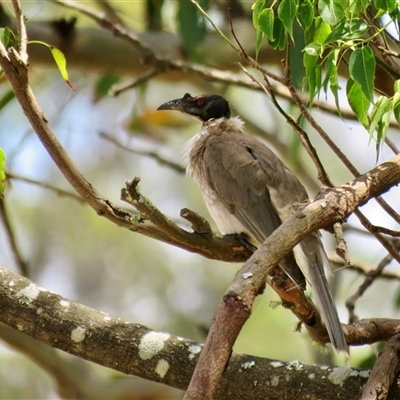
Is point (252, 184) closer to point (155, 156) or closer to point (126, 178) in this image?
point (155, 156)

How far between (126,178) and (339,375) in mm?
4818

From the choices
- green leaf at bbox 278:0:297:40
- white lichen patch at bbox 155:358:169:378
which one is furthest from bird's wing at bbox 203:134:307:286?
green leaf at bbox 278:0:297:40

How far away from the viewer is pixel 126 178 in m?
7.92

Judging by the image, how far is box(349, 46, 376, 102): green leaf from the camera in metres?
2.71

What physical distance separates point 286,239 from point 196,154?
10.0 ft

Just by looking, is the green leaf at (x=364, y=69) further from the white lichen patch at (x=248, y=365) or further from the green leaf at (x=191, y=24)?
the green leaf at (x=191, y=24)

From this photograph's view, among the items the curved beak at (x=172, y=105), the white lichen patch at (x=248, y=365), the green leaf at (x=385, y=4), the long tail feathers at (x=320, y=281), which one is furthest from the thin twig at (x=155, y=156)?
the green leaf at (x=385, y=4)

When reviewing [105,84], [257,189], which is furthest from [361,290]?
[105,84]

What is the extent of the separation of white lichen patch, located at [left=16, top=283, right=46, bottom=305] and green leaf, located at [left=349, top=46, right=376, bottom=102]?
69.8 inches

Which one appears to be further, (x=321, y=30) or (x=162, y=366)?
(x=162, y=366)

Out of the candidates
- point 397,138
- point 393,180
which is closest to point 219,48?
point 397,138

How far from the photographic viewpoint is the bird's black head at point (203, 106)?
6266 millimetres

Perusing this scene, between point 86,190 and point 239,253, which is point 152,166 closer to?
point 239,253

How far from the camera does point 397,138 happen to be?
7895mm
